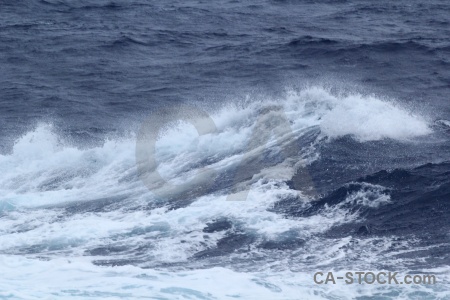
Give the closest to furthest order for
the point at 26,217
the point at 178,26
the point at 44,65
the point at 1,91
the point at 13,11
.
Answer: the point at 26,217, the point at 1,91, the point at 44,65, the point at 178,26, the point at 13,11

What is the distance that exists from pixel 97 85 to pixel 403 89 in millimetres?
9976

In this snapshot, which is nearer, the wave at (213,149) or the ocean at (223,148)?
the ocean at (223,148)

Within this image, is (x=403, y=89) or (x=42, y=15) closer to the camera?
(x=403, y=89)

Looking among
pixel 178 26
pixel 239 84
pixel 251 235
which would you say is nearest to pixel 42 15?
pixel 178 26

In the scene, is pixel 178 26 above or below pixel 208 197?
above

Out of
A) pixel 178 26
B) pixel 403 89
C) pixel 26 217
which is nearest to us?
pixel 26 217

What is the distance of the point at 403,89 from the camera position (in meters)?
24.6

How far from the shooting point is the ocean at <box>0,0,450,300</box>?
49.0 feet

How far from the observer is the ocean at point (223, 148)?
49.0ft

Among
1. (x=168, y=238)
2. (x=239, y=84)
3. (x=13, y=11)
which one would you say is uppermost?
(x=13, y=11)

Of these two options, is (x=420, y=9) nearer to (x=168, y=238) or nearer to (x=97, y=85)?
(x=97, y=85)

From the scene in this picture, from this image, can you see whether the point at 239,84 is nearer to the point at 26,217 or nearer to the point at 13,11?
the point at 26,217

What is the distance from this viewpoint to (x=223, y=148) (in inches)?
842

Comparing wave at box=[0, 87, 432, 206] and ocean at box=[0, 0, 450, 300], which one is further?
wave at box=[0, 87, 432, 206]
